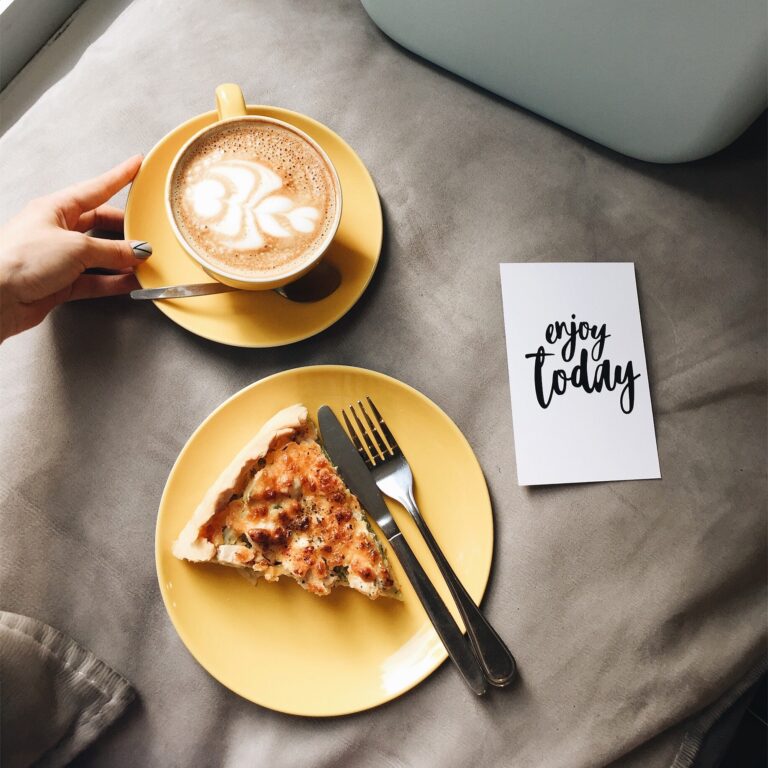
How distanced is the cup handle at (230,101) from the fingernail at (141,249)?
0.22 metres

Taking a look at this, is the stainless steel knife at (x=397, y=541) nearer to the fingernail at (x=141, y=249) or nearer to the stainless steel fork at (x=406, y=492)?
the stainless steel fork at (x=406, y=492)

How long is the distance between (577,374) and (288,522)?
1.70ft

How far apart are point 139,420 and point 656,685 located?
89 cm

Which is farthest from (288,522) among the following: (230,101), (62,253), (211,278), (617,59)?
(617,59)

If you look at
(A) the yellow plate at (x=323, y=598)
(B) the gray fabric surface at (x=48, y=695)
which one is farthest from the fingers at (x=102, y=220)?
(B) the gray fabric surface at (x=48, y=695)

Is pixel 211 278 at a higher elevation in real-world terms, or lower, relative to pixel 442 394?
higher

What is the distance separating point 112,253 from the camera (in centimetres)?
89

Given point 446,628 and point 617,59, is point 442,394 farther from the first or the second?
point 617,59

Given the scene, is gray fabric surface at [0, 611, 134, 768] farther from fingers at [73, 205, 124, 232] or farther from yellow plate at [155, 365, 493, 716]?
fingers at [73, 205, 124, 232]

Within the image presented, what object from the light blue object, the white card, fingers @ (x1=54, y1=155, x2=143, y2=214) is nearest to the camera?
the light blue object

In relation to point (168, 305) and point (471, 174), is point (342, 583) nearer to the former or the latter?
point (168, 305)

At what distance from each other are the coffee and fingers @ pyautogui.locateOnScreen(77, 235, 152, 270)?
0.08 metres

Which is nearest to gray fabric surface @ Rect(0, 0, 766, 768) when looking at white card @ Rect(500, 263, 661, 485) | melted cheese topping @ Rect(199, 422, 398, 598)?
white card @ Rect(500, 263, 661, 485)

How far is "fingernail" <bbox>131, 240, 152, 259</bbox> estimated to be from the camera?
0.91 metres
